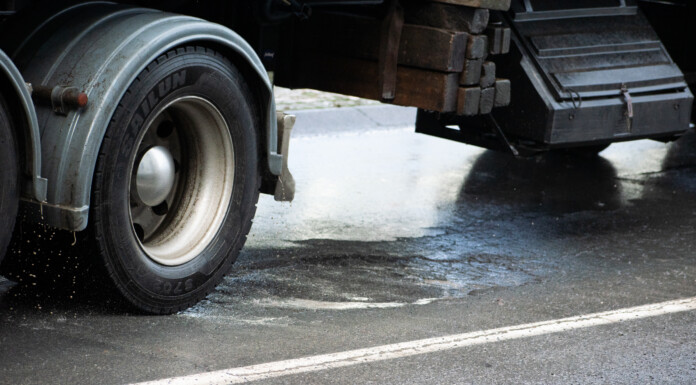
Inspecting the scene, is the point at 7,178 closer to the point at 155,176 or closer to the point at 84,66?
the point at 84,66

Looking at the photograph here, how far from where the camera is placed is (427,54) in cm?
565

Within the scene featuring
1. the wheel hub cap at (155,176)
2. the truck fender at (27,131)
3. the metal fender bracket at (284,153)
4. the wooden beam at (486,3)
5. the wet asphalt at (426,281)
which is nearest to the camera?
the truck fender at (27,131)

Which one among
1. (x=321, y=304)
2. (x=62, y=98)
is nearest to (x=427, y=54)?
(x=321, y=304)

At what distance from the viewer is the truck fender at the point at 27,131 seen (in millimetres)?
3992

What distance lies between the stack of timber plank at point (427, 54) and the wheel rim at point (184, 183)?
46.5 inches

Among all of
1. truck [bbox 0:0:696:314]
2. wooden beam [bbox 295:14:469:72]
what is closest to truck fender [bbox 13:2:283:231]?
truck [bbox 0:0:696:314]

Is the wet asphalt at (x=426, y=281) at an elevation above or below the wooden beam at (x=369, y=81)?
below

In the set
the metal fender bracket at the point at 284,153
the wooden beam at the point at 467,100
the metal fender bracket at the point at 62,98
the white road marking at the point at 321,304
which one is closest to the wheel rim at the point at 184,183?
the metal fender bracket at the point at 284,153

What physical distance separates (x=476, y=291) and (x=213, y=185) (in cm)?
136

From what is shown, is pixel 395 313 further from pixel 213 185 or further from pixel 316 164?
pixel 316 164

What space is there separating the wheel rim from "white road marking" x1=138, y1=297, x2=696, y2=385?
0.80 meters

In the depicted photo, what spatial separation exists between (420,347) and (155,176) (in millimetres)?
1298

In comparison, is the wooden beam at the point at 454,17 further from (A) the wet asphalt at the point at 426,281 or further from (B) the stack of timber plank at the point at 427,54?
(A) the wet asphalt at the point at 426,281

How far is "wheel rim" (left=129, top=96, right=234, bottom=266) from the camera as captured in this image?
15.7 ft
